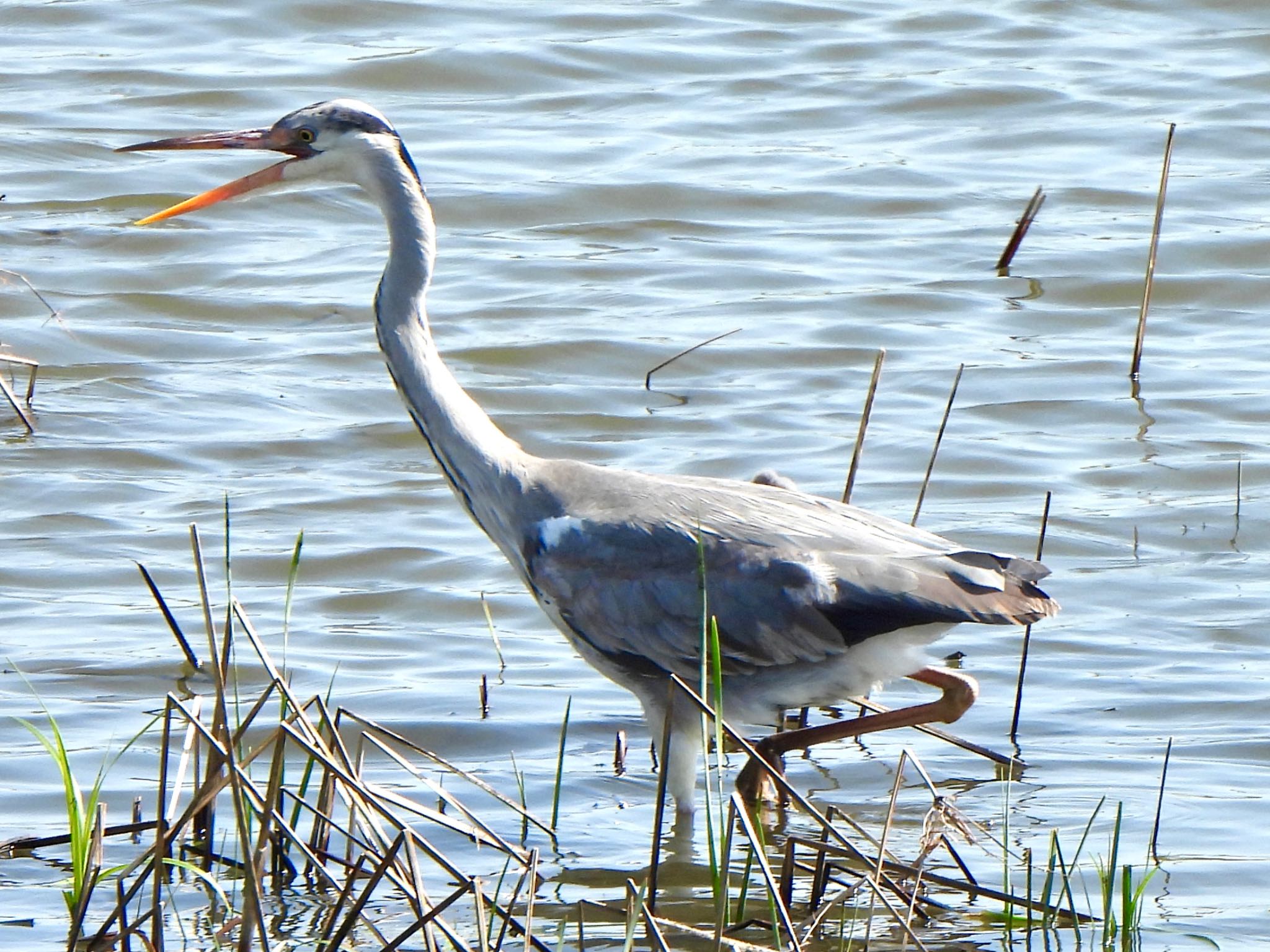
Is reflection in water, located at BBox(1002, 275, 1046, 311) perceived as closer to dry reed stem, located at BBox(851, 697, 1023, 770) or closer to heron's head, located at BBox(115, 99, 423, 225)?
dry reed stem, located at BBox(851, 697, 1023, 770)

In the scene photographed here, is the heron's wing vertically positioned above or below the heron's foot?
above

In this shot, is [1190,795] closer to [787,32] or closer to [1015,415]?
[1015,415]

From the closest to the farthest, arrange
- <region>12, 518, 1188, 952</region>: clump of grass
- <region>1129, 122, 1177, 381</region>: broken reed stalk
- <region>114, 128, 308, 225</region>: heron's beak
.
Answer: <region>12, 518, 1188, 952</region>: clump of grass, <region>114, 128, 308, 225</region>: heron's beak, <region>1129, 122, 1177, 381</region>: broken reed stalk

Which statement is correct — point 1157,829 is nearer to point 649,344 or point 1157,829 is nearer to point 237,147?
point 237,147

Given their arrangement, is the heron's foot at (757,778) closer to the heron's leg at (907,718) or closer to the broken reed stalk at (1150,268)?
the heron's leg at (907,718)

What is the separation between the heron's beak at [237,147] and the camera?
6.43m

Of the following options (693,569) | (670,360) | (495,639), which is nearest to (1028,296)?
(670,360)

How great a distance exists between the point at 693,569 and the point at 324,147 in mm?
1845

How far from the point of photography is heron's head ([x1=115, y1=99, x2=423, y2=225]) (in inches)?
255

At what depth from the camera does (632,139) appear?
13414mm

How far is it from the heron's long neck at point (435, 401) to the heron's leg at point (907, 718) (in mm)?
995

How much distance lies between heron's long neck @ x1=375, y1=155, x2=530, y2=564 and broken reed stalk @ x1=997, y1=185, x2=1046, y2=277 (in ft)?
15.5

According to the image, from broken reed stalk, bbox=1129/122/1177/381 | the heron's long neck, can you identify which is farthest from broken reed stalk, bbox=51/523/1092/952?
broken reed stalk, bbox=1129/122/1177/381

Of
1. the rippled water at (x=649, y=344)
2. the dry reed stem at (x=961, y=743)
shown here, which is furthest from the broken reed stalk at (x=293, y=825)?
the dry reed stem at (x=961, y=743)
